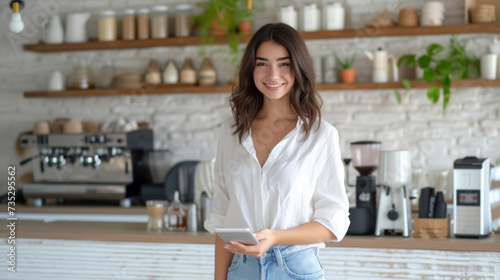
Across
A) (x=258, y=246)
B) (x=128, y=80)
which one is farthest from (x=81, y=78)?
(x=258, y=246)

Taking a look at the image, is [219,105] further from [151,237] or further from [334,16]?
[151,237]

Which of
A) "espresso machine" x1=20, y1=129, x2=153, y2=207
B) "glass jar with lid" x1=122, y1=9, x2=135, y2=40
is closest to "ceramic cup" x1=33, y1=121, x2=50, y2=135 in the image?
"espresso machine" x1=20, y1=129, x2=153, y2=207

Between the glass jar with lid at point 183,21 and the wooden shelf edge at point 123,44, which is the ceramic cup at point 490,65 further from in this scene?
the glass jar with lid at point 183,21

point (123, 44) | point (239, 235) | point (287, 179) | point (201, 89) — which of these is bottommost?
point (239, 235)

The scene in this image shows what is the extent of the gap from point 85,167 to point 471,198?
3023 millimetres

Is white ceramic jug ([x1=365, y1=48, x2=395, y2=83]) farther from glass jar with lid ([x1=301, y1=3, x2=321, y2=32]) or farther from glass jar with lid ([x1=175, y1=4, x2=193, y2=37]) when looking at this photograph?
glass jar with lid ([x1=175, y1=4, x2=193, y2=37])

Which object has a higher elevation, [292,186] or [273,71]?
[273,71]

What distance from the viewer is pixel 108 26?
5.09 metres

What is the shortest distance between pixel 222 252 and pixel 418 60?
3247 millimetres

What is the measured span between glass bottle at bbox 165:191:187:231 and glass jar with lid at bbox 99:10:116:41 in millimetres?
2399

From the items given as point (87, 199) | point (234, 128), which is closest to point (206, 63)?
point (87, 199)

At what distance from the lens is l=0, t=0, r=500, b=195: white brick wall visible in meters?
4.63

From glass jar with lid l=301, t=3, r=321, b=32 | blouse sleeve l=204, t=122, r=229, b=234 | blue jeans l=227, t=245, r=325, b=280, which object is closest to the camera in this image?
blue jeans l=227, t=245, r=325, b=280

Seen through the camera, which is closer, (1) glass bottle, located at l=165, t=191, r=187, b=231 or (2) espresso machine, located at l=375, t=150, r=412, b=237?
(2) espresso machine, located at l=375, t=150, r=412, b=237
